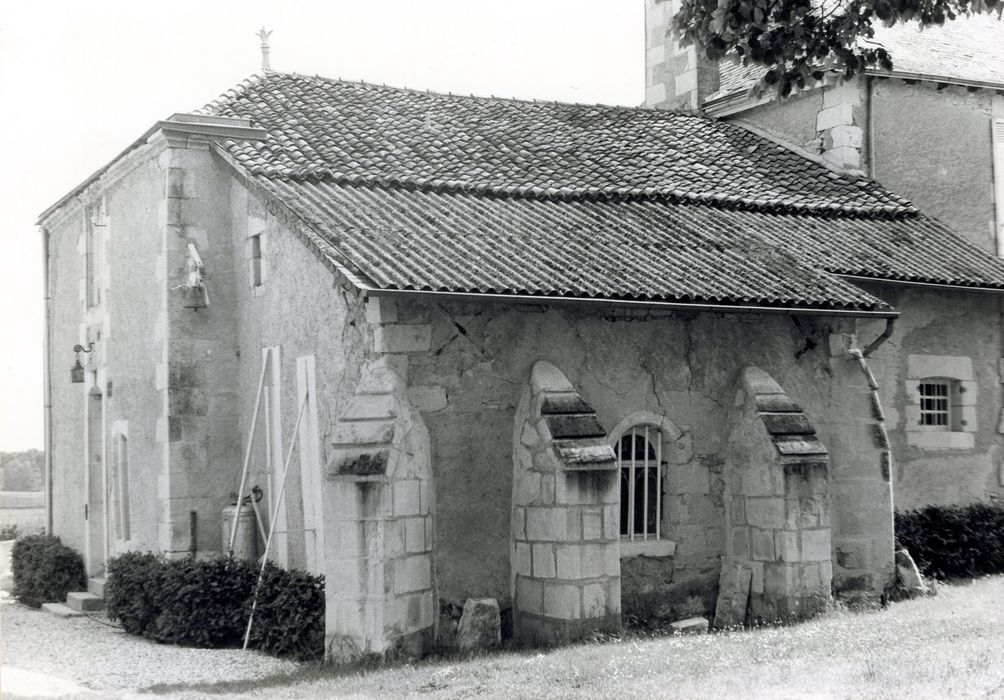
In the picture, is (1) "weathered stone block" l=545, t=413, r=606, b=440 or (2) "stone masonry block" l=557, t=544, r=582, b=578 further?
(1) "weathered stone block" l=545, t=413, r=606, b=440

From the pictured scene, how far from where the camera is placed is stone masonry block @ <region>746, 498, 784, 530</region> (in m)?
12.1

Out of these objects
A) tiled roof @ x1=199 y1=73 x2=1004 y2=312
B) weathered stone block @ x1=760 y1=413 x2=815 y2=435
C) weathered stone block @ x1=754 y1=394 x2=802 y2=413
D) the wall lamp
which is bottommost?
weathered stone block @ x1=760 y1=413 x2=815 y2=435

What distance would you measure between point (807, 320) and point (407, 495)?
5.14m

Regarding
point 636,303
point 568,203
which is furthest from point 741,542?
point 568,203

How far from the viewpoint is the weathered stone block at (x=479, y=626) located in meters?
11.0

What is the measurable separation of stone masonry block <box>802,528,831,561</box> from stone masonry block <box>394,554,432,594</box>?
392 cm

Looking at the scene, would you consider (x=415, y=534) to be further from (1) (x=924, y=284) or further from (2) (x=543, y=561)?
(1) (x=924, y=284)

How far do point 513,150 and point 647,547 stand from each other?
5999mm

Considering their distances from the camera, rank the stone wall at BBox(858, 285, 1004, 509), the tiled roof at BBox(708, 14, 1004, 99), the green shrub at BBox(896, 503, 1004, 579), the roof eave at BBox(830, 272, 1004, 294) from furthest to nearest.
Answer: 1. the tiled roof at BBox(708, 14, 1004, 99)
2. the stone wall at BBox(858, 285, 1004, 509)
3. the green shrub at BBox(896, 503, 1004, 579)
4. the roof eave at BBox(830, 272, 1004, 294)

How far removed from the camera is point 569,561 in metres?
10.9

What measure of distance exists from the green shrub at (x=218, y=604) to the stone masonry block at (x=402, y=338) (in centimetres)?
241

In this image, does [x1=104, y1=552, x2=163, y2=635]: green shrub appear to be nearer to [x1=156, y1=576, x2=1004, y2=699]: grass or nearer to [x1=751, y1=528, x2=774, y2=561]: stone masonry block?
[x1=156, y1=576, x2=1004, y2=699]: grass

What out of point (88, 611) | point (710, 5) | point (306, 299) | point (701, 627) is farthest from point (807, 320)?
point (88, 611)

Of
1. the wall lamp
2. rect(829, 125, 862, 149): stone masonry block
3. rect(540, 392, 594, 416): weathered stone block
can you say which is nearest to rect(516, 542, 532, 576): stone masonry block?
rect(540, 392, 594, 416): weathered stone block
